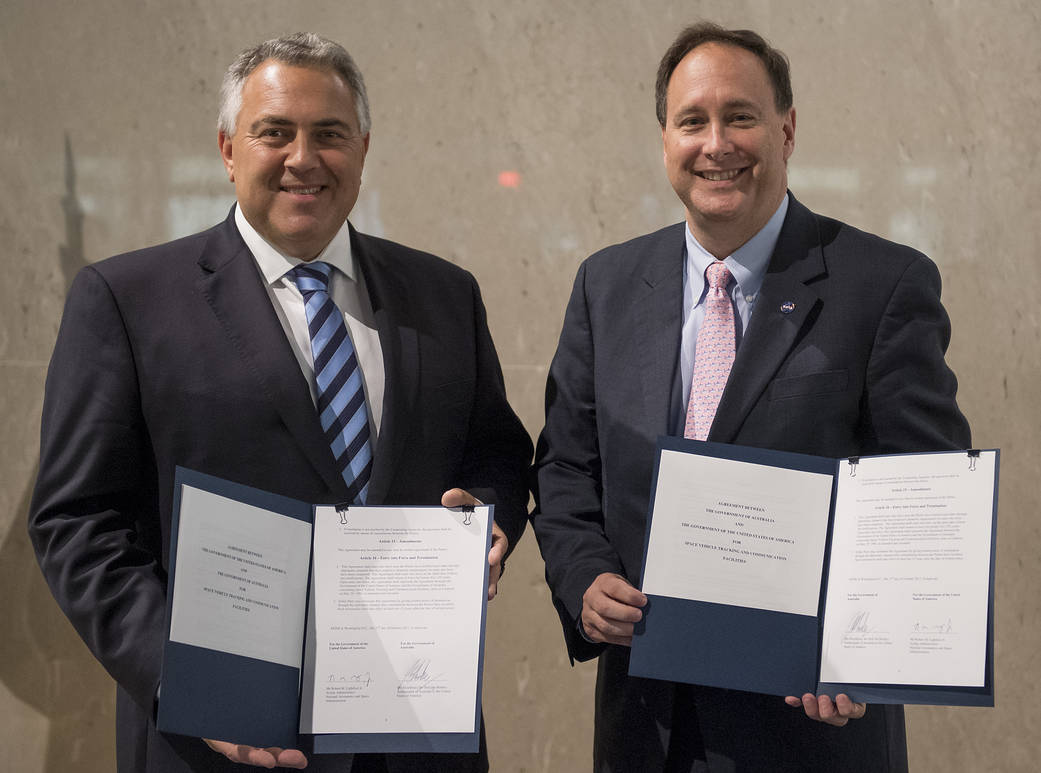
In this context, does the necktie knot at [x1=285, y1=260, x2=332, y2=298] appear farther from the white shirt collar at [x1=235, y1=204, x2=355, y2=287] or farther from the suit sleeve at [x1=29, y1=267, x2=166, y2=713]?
the suit sleeve at [x1=29, y1=267, x2=166, y2=713]

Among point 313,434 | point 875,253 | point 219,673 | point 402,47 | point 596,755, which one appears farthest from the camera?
point 402,47

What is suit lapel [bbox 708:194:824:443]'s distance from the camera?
1911mm

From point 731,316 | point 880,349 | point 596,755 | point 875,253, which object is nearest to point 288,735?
point 596,755

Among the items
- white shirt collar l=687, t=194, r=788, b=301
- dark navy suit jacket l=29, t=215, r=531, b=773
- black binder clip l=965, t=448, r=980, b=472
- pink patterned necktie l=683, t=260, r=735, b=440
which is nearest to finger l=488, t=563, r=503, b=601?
dark navy suit jacket l=29, t=215, r=531, b=773

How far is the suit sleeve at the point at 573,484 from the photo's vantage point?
202 cm

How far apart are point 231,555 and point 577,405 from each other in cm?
85

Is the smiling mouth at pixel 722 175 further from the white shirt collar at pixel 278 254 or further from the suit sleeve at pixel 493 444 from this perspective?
the white shirt collar at pixel 278 254

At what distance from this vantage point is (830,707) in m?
1.69

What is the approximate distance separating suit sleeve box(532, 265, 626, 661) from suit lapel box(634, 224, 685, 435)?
15 cm

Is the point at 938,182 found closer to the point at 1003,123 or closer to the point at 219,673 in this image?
the point at 1003,123

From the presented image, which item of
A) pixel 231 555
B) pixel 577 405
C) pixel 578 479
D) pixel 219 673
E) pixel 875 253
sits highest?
pixel 875 253

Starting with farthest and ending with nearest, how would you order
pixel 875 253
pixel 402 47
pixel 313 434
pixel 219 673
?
pixel 402 47 → pixel 875 253 → pixel 313 434 → pixel 219 673

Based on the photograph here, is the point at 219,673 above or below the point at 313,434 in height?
below

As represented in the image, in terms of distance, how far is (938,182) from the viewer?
11.4 feet
